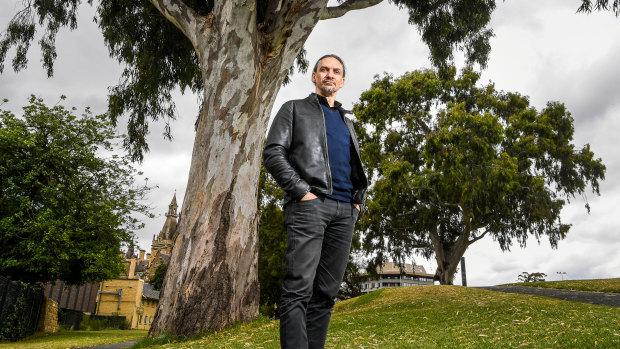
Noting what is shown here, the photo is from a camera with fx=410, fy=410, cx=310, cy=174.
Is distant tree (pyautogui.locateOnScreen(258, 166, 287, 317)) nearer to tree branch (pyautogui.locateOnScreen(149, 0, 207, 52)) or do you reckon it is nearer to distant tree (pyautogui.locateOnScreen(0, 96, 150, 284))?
distant tree (pyautogui.locateOnScreen(0, 96, 150, 284))

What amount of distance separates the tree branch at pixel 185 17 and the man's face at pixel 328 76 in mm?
4828

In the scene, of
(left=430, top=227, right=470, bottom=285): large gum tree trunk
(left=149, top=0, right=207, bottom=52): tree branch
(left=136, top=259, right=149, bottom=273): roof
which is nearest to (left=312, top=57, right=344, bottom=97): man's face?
(left=149, top=0, right=207, bottom=52): tree branch

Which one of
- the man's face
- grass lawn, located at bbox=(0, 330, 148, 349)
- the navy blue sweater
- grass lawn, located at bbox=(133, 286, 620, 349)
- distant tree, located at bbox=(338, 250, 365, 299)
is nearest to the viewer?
the navy blue sweater

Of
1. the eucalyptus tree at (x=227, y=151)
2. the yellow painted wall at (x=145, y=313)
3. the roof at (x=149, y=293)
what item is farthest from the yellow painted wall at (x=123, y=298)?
the eucalyptus tree at (x=227, y=151)

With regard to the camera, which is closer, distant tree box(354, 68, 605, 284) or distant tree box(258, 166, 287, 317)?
distant tree box(354, 68, 605, 284)

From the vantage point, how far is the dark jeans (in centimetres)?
207

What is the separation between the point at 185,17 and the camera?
6.95 m

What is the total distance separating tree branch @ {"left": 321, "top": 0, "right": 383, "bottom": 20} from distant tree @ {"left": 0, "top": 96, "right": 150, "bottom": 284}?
1366 cm

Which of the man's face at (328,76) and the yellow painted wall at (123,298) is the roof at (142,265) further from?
the man's face at (328,76)

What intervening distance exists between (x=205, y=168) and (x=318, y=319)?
4.12 metres

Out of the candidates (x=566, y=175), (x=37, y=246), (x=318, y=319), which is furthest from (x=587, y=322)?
(x=37, y=246)

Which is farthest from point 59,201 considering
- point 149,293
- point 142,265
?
point 142,265

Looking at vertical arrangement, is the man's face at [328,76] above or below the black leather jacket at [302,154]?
above

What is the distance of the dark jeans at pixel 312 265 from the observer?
2072mm
